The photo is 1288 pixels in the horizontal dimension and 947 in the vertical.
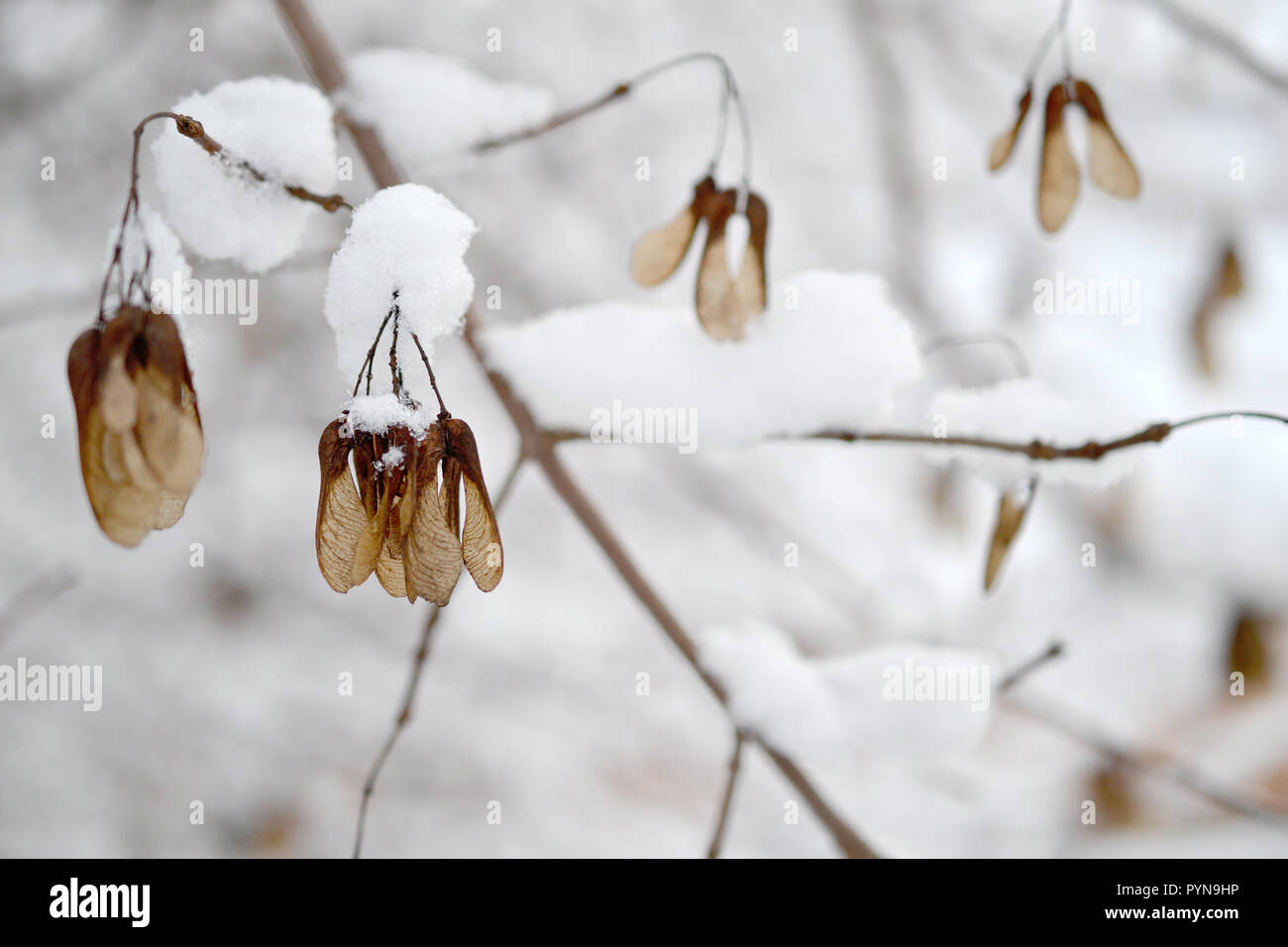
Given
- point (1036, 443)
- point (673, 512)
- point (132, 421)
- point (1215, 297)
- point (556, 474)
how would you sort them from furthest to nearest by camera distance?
1. point (673, 512)
2. point (1215, 297)
3. point (556, 474)
4. point (1036, 443)
5. point (132, 421)

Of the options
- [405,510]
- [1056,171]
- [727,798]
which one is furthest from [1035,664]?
[405,510]

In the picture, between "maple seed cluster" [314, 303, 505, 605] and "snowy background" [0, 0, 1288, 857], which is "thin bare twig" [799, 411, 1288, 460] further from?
"snowy background" [0, 0, 1288, 857]

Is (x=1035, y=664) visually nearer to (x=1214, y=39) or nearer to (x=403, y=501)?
(x=403, y=501)

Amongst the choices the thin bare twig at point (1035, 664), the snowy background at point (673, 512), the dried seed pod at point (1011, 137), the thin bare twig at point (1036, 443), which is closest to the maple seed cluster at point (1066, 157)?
the dried seed pod at point (1011, 137)

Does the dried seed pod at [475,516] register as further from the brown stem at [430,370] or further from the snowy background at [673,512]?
the snowy background at [673,512]
